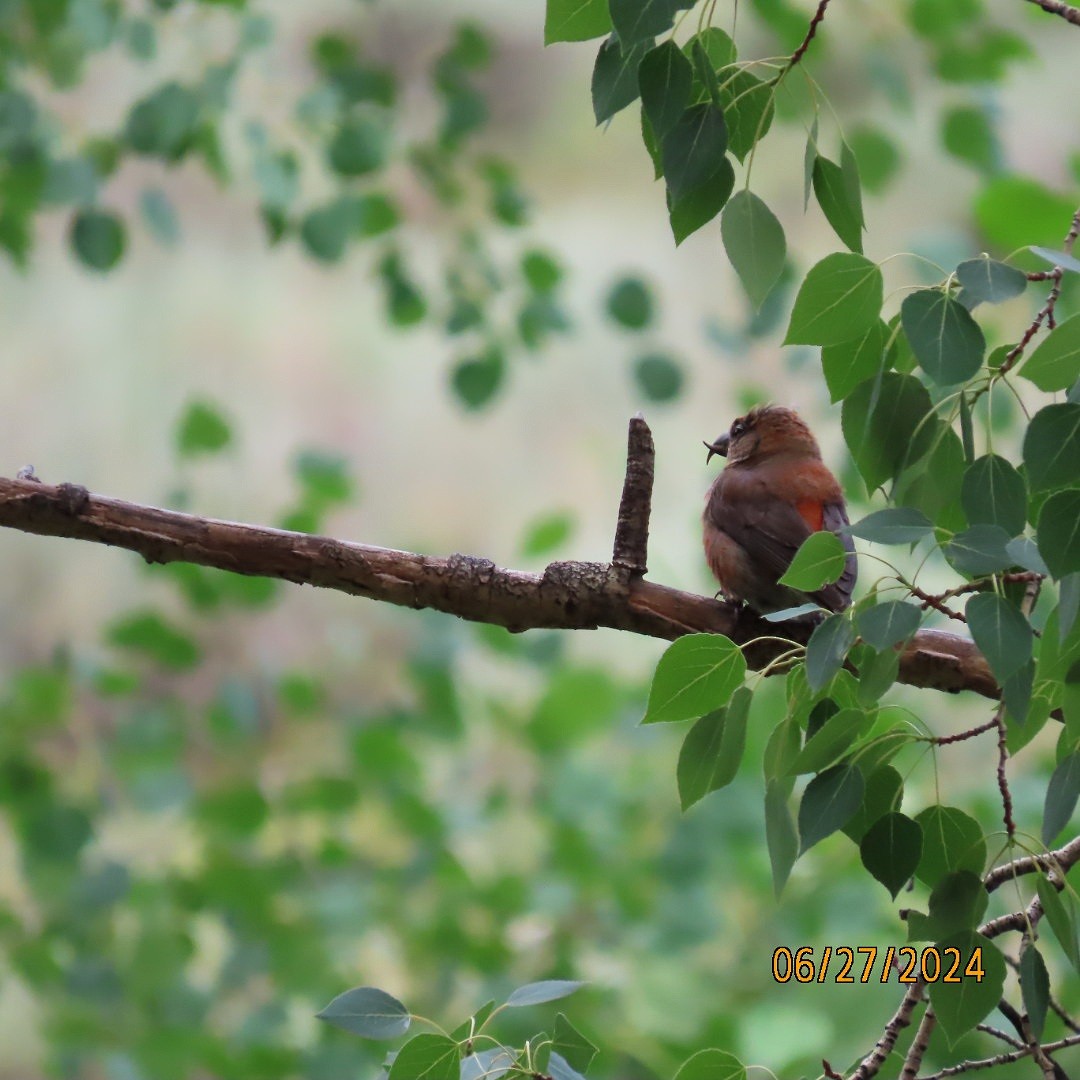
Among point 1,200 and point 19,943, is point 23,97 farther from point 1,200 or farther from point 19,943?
point 19,943

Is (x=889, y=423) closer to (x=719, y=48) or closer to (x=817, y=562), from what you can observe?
(x=817, y=562)

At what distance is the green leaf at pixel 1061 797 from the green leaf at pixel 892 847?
91mm

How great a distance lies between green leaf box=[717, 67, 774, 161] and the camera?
916 millimetres

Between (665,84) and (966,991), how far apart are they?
632mm

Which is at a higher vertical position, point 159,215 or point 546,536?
point 159,215

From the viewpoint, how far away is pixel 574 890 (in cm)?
317

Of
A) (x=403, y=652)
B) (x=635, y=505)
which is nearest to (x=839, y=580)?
(x=635, y=505)

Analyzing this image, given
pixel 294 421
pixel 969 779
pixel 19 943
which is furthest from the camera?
pixel 294 421

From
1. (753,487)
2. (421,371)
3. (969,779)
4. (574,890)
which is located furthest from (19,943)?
(969,779)

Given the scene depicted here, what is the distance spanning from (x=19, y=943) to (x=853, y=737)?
2.47m

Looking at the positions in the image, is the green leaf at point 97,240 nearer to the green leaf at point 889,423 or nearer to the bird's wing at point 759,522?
the bird's wing at point 759,522

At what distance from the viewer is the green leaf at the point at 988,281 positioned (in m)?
0.79

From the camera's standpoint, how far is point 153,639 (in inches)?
112

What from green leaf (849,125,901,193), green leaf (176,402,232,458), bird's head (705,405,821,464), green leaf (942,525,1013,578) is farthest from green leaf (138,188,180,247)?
green leaf (942,525,1013,578)
